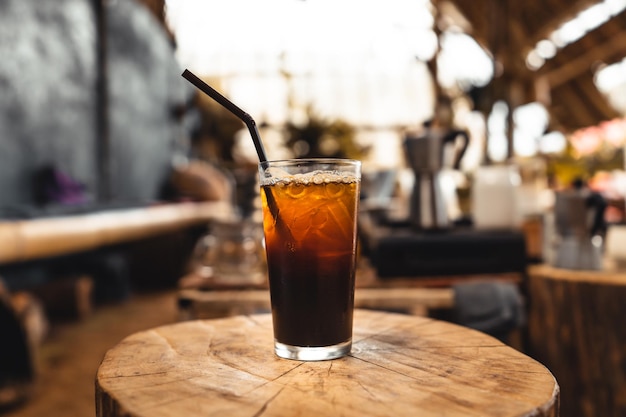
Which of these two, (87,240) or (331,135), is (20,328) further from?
(331,135)

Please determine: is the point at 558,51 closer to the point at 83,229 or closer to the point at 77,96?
the point at 77,96

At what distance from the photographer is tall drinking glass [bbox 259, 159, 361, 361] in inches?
33.2

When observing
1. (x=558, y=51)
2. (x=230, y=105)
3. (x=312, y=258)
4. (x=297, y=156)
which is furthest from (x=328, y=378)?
(x=558, y=51)

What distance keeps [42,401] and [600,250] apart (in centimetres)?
230

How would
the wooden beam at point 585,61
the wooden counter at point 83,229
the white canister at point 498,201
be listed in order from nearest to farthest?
the white canister at point 498,201, the wooden counter at point 83,229, the wooden beam at point 585,61

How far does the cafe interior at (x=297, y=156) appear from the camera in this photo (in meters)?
2.03

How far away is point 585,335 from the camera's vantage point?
1.96 metres

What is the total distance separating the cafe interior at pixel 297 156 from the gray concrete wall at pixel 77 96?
0.02 m

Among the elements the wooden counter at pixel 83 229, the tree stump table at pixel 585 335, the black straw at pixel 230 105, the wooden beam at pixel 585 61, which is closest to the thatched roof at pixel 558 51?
the wooden beam at pixel 585 61

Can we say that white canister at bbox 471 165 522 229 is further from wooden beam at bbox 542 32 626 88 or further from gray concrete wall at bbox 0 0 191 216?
wooden beam at bbox 542 32 626 88

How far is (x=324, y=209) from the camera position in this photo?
2.78 ft

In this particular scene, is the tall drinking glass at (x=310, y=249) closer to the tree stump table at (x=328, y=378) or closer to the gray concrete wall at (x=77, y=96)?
the tree stump table at (x=328, y=378)

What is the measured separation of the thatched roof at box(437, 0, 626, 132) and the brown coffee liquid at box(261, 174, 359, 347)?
5.43m

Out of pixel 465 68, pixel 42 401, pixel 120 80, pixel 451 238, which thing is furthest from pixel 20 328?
pixel 465 68
